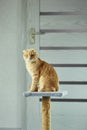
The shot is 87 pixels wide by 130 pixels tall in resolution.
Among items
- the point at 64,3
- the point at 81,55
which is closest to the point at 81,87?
the point at 81,55

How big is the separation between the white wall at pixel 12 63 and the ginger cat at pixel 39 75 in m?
1.07

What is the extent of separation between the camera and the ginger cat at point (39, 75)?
230 centimetres

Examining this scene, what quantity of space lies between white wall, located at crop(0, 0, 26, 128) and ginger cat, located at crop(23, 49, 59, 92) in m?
1.07

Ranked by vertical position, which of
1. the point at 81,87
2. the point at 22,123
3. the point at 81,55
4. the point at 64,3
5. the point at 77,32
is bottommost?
the point at 22,123

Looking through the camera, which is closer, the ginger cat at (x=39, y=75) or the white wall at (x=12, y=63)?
the ginger cat at (x=39, y=75)

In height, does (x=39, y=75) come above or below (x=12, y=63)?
below

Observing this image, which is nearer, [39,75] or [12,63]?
[39,75]

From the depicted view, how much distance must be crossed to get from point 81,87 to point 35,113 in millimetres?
504

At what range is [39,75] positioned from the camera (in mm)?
2326

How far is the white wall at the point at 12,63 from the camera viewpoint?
134 inches

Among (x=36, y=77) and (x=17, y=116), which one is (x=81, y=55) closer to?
(x=17, y=116)

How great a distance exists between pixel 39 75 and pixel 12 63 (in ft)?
3.68

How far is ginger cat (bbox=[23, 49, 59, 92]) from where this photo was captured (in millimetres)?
2297

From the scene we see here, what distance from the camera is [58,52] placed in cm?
338
